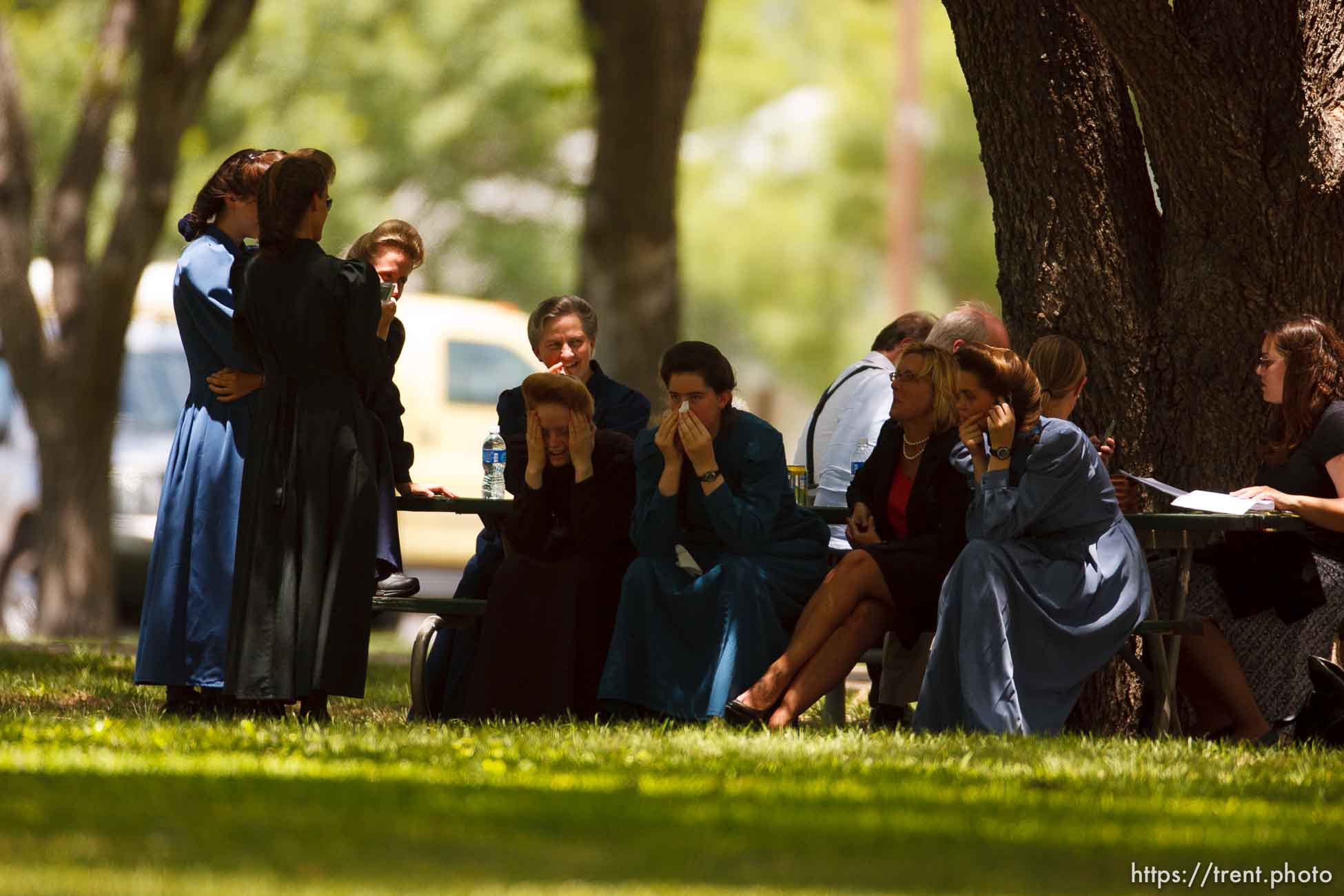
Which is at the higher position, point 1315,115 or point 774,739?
point 1315,115

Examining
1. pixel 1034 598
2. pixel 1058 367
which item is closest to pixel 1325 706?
pixel 1034 598

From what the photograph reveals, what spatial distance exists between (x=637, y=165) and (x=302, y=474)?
26.9 feet

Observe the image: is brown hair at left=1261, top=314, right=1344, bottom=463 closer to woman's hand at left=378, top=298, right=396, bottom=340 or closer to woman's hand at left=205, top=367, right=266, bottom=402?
woman's hand at left=378, top=298, right=396, bottom=340

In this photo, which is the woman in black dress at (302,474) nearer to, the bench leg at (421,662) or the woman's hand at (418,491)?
the bench leg at (421,662)

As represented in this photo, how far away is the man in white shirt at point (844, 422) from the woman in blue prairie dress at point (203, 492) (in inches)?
94.0

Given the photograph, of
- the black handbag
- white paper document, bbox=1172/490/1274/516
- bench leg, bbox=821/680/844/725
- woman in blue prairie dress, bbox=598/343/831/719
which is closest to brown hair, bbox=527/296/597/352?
woman in blue prairie dress, bbox=598/343/831/719

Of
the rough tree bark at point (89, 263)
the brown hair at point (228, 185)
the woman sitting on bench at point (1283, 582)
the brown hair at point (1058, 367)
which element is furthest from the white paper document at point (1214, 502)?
the rough tree bark at point (89, 263)

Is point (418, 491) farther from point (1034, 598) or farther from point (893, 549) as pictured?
point (1034, 598)

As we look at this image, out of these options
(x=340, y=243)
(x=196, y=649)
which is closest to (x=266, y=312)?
(x=196, y=649)

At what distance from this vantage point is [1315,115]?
29.1 ft

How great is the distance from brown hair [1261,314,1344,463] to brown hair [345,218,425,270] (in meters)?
3.25

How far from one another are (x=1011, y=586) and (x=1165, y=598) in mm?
897

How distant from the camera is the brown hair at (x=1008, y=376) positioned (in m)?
8.01

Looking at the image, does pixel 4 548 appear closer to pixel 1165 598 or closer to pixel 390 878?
pixel 1165 598
